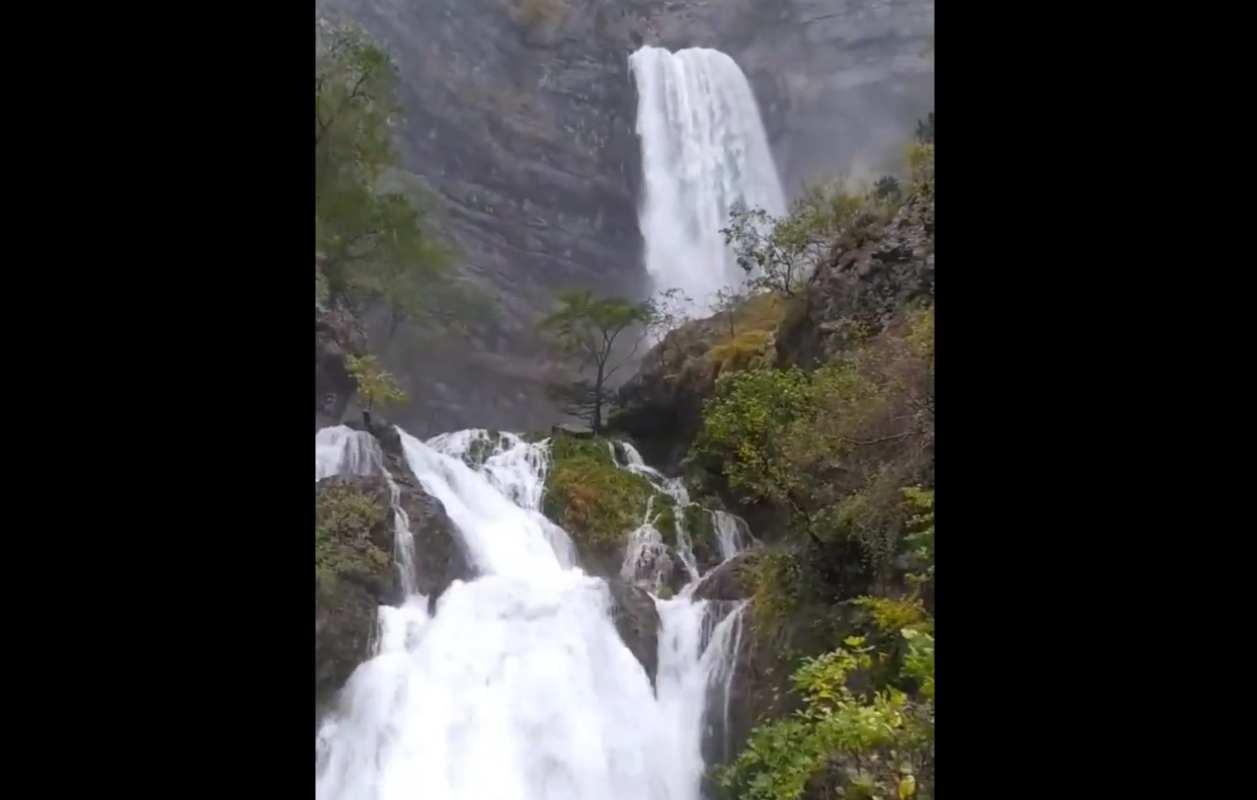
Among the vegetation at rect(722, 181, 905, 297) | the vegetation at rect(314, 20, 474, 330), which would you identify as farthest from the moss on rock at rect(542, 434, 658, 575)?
the vegetation at rect(722, 181, 905, 297)

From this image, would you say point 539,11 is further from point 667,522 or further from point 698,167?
point 667,522

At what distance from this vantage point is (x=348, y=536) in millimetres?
2484

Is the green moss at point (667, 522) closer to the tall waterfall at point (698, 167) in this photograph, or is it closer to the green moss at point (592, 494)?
the green moss at point (592, 494)

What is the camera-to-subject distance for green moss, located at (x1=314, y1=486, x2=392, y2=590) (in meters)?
2.44

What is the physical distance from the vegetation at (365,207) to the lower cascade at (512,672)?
375 mm

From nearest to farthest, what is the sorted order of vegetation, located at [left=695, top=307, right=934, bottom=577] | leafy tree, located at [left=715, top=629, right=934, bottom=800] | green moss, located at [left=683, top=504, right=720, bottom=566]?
leafy tree, located at [left=715, top=629, right=934, bottom=800], vegetation, located at [left=695, top=307, right=934, bottom=577], green moss, located at [left=683, top=504, right=720, bottom=566]

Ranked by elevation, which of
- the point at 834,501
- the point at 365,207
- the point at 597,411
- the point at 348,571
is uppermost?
the point at 365,207

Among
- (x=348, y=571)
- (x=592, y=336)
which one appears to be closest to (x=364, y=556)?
(x=348, y=571)

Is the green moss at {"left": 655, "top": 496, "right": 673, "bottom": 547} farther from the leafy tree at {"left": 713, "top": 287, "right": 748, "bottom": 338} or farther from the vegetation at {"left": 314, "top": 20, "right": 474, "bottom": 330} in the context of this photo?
the vegetation at {"left": 314, "top": 20, "right": 474, "bottom": 330}

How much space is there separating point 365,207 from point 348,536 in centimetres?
87

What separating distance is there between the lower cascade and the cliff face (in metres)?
0.20

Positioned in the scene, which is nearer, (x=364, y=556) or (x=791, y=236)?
(x=364, y=556)
